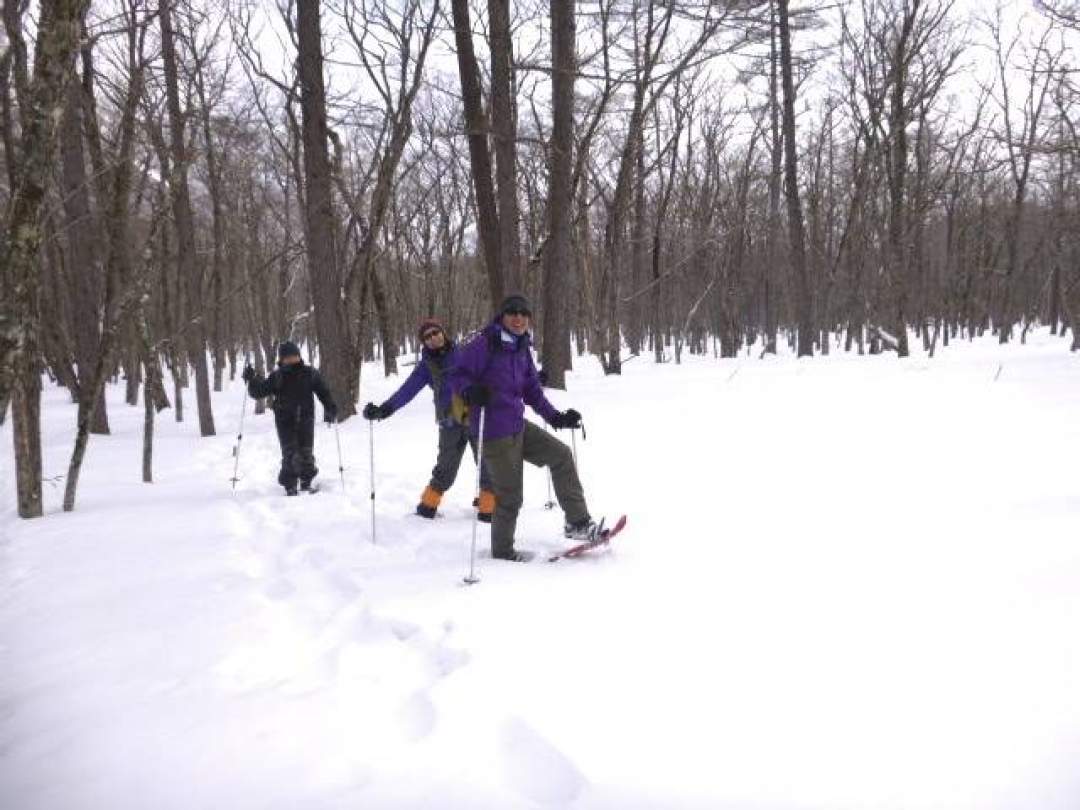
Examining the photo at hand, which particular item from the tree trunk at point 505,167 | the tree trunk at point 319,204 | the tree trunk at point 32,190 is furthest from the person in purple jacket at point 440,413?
the tree trunk at point 319,204

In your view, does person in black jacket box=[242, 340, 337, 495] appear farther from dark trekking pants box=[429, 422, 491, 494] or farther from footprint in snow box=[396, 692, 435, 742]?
footprint in snow box=[396, 692, 435, 742]

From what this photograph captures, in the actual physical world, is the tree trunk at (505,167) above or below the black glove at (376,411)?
above

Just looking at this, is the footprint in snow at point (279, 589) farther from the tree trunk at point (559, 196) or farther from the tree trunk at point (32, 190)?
the tree trunk at point (559, 196)

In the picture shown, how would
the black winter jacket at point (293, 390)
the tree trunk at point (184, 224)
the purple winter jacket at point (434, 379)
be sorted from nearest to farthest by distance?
the purple winter jacket at point (434, 379), the black winter jacket at point (293, 390), the tree trunk at point (184, 224)

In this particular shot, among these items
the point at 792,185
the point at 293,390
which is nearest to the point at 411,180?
the point at 792,185

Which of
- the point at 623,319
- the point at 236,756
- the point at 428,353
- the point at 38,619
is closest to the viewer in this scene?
the point at 236,756

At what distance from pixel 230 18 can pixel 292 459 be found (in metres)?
12.0

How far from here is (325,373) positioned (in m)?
13.6

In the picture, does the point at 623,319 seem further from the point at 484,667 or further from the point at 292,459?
the point at 484,667

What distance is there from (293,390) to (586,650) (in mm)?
5823

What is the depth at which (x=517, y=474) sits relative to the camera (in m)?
5.12

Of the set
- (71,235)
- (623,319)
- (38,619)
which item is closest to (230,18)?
(71,235)

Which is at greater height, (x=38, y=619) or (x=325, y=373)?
(x=325, y=373)

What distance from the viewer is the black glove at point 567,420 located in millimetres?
5332
